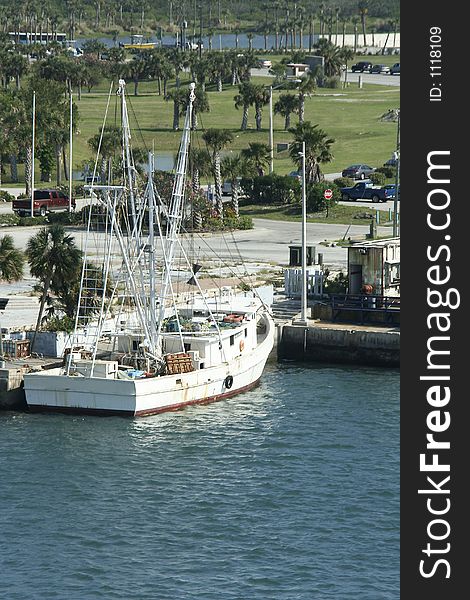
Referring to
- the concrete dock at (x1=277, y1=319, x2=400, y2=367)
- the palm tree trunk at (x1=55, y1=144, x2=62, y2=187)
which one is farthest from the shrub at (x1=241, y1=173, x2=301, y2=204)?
the concrete dock at (x1=277, y1=319, x2=400, y2=367)

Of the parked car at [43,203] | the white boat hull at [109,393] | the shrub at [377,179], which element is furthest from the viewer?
the shrub at [377,179]

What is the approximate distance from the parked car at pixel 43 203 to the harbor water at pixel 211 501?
46.2m

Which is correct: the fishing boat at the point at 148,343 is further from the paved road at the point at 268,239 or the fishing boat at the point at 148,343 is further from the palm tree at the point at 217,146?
the palm tree at the point at 217,146

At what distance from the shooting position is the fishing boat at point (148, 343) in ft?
188

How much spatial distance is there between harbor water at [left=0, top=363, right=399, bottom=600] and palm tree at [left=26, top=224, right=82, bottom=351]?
267 inches

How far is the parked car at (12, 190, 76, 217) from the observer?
105688 millimetres

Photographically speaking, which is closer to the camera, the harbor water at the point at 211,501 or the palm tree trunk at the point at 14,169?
the harbor water at the point at 211,501

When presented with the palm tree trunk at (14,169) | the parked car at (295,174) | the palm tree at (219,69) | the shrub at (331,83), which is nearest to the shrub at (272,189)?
the parked car at (295,174)

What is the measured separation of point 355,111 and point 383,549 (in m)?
122

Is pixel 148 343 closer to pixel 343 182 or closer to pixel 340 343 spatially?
pixel 340 343

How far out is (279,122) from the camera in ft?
512

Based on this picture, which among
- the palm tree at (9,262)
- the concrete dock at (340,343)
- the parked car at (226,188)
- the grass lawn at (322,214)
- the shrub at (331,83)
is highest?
the shrub at (331,83)

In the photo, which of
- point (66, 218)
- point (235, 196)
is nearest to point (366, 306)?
point (235, 196)

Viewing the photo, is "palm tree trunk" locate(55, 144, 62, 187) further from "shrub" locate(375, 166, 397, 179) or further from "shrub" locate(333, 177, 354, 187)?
"shrub" locate(375, 166, 397, 179)
